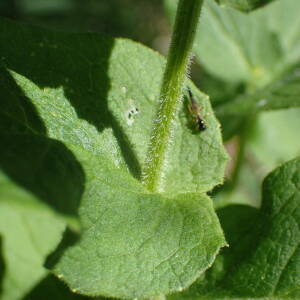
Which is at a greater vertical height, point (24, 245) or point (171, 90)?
point (171, 90)

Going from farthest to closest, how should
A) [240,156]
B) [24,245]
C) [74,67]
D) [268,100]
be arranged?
[240,156], [268,100], [24,245], [74,67]

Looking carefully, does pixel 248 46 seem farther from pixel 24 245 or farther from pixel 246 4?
pixel 24 245

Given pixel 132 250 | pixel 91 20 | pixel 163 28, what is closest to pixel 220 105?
pixel 132 250

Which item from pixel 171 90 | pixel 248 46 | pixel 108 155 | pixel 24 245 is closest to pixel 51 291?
pixel 24 245

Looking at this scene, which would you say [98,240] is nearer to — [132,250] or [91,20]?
[132,250]

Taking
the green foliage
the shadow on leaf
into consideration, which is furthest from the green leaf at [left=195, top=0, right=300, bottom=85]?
the shadow on leaf

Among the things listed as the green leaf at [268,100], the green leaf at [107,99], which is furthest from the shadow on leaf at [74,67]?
the green leaf at [268,100]
